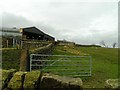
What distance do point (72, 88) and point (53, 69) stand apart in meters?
5.12

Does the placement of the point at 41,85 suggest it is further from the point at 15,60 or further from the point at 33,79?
the point at 15,60

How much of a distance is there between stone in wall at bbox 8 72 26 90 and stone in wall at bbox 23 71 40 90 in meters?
0.13

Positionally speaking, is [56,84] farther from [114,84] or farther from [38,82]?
[114,84]

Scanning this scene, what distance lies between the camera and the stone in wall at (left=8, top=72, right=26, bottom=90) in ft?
20.2

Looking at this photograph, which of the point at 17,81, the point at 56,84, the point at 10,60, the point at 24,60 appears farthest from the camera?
the point at 10,60

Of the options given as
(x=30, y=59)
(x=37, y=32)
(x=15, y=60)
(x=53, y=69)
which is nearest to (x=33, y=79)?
(x=30, y=59)

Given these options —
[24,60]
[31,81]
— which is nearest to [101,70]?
[24,60]

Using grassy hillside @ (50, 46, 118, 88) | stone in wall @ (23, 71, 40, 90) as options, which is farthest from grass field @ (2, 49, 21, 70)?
stone in wall @ (23, 71, 40, 90)

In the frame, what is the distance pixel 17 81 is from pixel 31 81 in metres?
0.40

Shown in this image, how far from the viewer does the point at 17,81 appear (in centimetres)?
625

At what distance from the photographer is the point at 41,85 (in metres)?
6.06

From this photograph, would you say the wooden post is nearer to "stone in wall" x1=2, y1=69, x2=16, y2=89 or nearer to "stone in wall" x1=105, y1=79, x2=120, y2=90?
"stone in wall" x1=2, y1=69, x2=16, y2=89

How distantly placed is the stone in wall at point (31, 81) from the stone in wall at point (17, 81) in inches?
5.0

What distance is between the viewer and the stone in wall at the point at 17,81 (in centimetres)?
617
